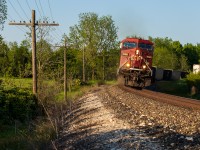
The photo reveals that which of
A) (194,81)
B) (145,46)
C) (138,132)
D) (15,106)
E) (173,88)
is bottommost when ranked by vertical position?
(173,88)

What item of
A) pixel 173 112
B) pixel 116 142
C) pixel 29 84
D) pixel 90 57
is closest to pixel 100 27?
pixel 90 57

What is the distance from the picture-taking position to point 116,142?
30.1ft

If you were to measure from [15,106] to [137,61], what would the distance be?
11239mm

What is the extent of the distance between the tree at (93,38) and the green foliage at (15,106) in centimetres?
5041

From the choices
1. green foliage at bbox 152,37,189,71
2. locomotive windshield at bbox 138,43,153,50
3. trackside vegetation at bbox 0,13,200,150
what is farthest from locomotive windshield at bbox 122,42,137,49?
green foliage at bbox 152,37,189,71

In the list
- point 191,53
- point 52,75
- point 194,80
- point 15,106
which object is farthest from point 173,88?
point 191,53

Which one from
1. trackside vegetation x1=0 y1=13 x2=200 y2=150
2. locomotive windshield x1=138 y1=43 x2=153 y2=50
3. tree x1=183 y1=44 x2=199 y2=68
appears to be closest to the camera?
trackside vegetation x1=0 y1=13 x2=200 y2=150

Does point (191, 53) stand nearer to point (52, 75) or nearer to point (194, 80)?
point (194, 80)

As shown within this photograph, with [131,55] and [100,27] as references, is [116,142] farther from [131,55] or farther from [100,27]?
[100,27]

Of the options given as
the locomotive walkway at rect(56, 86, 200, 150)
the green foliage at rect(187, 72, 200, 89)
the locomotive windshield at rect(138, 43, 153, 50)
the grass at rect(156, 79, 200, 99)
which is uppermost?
the locomotive windshield at rect(138, 43, 153, 50)

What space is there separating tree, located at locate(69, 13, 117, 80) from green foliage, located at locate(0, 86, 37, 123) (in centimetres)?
5041

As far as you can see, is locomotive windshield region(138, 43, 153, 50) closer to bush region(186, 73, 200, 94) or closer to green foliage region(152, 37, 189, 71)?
bush region(186, 73, 200, 94)

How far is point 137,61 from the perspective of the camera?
2830 cm

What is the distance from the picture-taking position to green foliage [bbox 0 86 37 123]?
19.4 m
